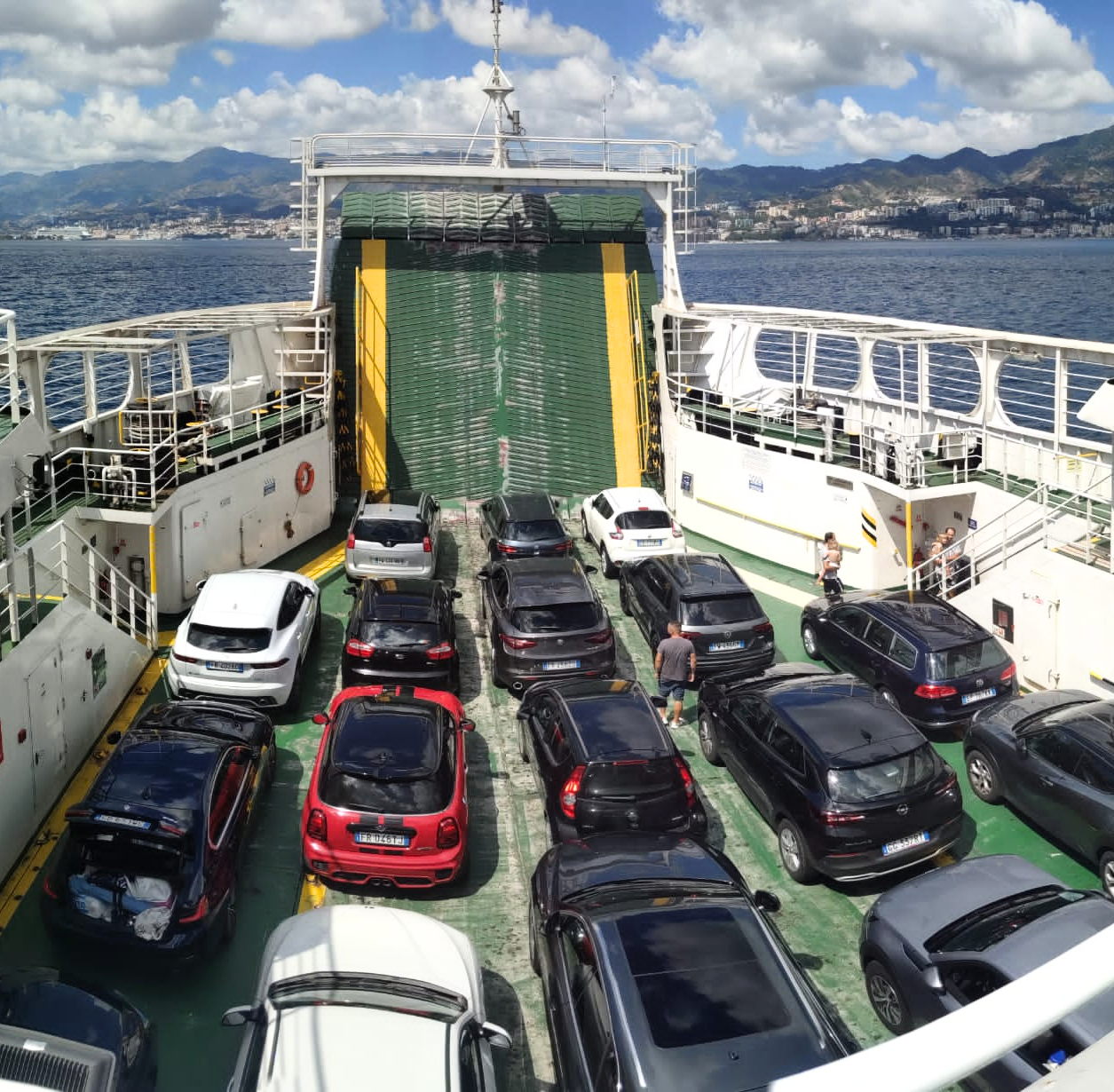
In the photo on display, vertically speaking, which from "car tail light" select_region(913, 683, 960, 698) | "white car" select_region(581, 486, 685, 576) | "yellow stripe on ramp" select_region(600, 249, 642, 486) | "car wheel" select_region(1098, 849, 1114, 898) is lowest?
"car wheel" select_region(1098, 849, 1114, 898)

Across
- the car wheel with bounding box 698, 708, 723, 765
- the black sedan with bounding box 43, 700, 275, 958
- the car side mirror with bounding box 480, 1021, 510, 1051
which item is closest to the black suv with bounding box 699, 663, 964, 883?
the car wheel with bounding box 698, 708, 723, 765

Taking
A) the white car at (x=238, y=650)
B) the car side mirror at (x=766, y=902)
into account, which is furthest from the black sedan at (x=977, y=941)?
the white car at (x=238, y=650)

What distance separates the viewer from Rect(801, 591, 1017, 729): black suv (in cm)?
1223

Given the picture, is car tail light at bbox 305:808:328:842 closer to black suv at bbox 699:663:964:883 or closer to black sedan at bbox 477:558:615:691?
black suv at bbox 699:663:964:883

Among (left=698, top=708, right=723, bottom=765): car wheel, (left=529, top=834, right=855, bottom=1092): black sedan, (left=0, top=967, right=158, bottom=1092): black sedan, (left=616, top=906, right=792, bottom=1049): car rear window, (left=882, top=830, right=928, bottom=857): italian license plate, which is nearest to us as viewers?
(left=0, top=967, right=158, bottom=1092): black sedan

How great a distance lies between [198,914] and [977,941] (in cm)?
564

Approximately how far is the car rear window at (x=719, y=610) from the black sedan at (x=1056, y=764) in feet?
11.2

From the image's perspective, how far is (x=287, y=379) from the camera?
2345cm

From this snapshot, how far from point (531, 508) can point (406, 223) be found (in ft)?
28.3

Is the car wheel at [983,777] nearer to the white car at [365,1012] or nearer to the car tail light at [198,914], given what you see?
the white car at [365,1012]

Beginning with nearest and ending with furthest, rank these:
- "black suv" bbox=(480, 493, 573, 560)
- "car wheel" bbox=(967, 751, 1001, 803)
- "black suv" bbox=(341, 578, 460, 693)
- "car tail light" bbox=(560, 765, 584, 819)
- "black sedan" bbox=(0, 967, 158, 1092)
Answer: "black sedan" bbox=(0, 967, 158, 1092)
"car tail light" bbox=(560, 765, 584, 819)
"car wheel" bbox=(967, 751, 1001, 803)
"black suv" bbox=(341, 578, 460, 693)
"black suv" bbox=(480, 493, 573, 560)

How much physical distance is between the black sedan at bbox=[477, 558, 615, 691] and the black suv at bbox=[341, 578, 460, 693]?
2.12ft

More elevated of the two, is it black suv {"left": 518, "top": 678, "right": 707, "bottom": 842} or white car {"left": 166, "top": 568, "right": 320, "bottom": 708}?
white car {"left": 166, "top": 568, "right": 320, "bottom": 708}

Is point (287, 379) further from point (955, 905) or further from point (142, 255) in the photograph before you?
point (142, 255)
